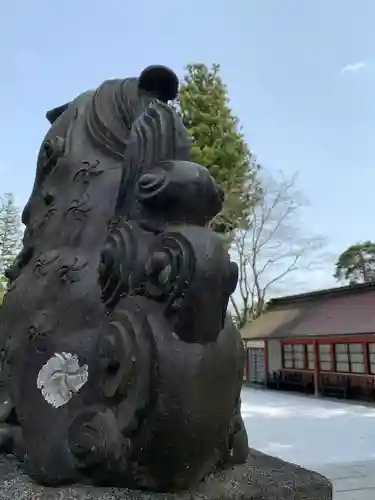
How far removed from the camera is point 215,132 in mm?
11453

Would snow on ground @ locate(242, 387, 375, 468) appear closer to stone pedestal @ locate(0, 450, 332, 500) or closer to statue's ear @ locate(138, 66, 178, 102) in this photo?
stone pedestal @ locate(0, 450, 332, 500)

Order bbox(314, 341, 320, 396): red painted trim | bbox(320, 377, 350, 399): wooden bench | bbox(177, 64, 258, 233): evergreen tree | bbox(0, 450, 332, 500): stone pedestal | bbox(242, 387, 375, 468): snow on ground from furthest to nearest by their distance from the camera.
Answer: bbox(314, 341, 320, 396): red painted trim < bbox(320, 377, 350, 399): wooden bench < bbox(177, 64, 258, 233): evergreen tree < bbox(242, 387, 375, 468): snow on ground < bbox(0, 450, 332, 500): stone pedestal

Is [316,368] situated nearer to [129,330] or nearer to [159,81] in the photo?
[159,81]

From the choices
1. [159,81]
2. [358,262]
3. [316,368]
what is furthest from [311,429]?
[358,262]

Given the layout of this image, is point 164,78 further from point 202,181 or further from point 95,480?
point 95,480

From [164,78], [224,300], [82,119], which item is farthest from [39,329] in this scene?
[164,78]

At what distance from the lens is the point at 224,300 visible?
1.53 meters

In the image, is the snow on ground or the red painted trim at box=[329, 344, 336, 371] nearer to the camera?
the snow on ground

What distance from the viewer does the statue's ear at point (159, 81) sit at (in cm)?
199

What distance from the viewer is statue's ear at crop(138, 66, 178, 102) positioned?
1.99 m

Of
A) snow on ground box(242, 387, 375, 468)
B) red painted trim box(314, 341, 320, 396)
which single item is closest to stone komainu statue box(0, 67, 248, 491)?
snow on ground box(242, 387, 375, 468)

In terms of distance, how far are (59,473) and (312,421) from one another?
813 centimetres

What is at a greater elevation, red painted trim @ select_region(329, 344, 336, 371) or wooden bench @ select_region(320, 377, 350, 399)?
red painted trim @ select_region(329, 344, 336, 371)

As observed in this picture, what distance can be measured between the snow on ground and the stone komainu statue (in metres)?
4.51
